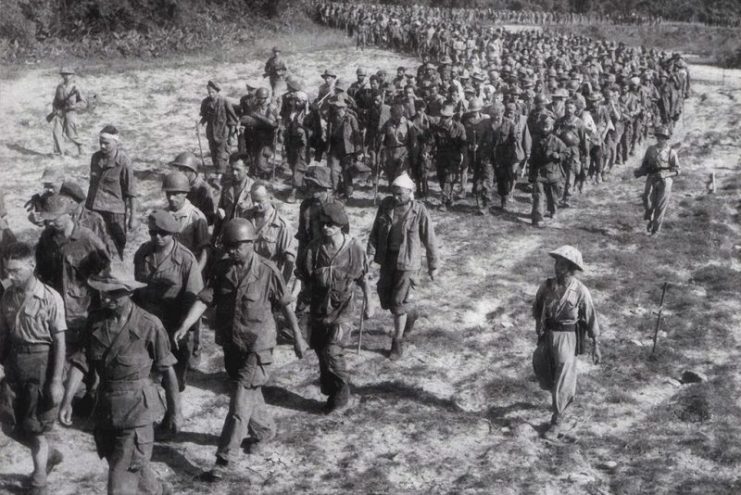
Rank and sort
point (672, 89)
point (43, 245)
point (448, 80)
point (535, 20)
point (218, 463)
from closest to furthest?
point (218, 463)
point (43, 245)
point (448, 80)
point (672, 89)
point (535, 20)

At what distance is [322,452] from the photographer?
6.67 m

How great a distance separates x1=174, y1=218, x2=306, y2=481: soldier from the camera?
6.07m

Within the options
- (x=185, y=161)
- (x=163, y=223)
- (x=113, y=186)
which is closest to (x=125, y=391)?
(x=163, y=223)

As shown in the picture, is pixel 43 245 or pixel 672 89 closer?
pixel 43 245

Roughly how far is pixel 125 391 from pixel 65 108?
39.4 ft

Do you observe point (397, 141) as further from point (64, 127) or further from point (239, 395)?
point (239, 395)

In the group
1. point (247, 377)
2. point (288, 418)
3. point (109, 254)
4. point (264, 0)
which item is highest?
point (264, 0)

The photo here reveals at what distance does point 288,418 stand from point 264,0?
3533cm

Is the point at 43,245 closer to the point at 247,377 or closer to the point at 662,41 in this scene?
the point at 247,377

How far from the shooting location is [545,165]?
1320 cm

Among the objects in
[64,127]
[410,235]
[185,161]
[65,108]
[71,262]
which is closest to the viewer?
[71,262]

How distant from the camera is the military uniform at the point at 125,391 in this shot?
16.9 feet

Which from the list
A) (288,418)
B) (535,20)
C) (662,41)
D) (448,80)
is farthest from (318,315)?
(535,20)

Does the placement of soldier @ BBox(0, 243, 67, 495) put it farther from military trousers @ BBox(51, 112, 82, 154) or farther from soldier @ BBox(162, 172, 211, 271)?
military trousers @ BBox(51, 112, 82, 154)
